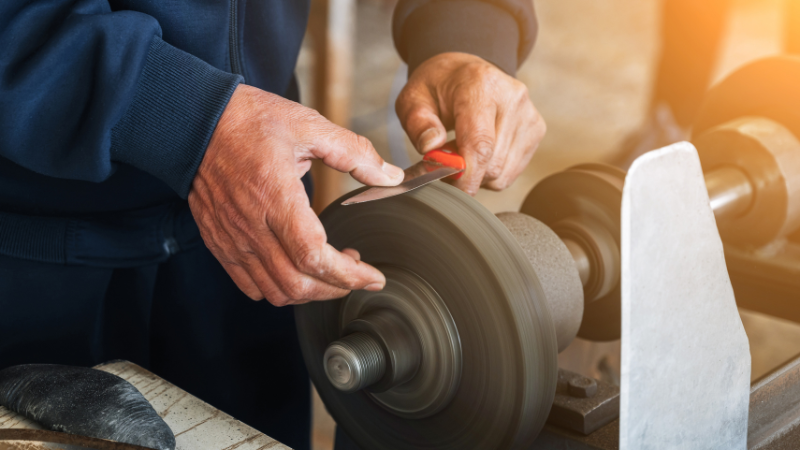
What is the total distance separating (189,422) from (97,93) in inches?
14.3

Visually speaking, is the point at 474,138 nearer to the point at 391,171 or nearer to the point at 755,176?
the point at 391,171

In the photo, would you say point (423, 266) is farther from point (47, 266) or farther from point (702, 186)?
point (47, 266)

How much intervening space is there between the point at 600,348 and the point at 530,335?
84 centimetres

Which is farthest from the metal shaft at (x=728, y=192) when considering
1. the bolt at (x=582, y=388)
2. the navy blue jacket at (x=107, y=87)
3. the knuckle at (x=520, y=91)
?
the navy blue jacket at (x=107, y=87)

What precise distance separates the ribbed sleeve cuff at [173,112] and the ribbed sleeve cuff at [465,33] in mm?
497

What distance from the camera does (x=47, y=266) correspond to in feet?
3.18

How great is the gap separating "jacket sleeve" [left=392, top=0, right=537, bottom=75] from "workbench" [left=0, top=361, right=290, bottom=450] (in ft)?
2.26

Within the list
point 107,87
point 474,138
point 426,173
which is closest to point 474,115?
point 474,138

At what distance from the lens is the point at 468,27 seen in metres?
1.15

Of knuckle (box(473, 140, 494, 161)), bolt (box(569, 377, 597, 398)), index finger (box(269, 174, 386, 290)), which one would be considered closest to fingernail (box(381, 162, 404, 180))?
index finger (box(269, 174, 386, 290))

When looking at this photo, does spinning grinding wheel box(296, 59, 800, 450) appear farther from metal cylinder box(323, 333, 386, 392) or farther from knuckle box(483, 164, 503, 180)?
knuckle box(483, 164, 503, 180)

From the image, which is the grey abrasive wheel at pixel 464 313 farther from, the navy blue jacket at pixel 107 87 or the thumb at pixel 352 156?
the navy blue jacket at pixel 107 87

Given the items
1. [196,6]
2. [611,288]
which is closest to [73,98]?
[196,6]

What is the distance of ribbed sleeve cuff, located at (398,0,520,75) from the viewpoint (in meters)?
1.14
